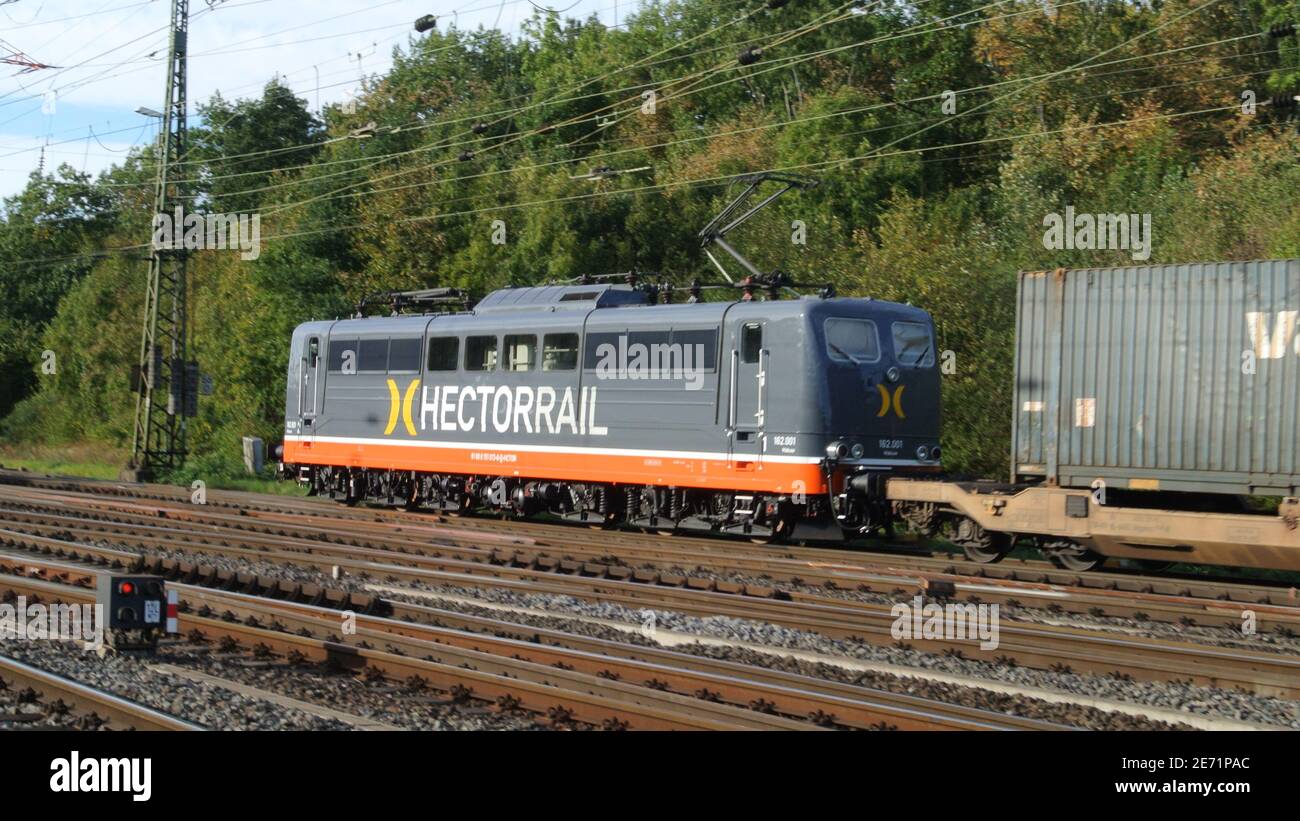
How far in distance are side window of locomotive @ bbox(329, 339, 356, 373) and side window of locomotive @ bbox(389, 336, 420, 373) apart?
4.13ft

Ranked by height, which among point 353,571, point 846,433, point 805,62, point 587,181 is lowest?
point 353,571

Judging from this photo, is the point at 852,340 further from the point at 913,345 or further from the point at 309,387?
the point at 309,387

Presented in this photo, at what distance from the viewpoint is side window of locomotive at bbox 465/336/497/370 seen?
22453mm

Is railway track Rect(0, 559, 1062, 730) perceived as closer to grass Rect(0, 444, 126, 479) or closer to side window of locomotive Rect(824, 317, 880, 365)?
side window of locomotive Rect(824, 317, 880, 365)

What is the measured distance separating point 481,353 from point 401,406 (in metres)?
2.49

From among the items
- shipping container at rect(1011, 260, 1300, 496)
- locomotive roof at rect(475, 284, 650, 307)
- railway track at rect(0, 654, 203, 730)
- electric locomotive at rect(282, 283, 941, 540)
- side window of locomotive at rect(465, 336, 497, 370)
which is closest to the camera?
railway track at rect(0, 654, 203, 730)

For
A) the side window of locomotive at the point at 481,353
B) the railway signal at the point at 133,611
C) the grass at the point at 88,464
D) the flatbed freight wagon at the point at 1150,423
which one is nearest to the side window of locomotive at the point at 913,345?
the flatbed freight wagon at the point at 1150,423

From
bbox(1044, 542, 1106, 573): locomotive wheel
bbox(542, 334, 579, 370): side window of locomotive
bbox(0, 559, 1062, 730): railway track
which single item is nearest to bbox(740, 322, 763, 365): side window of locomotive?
bbox(542, 334, 579, 370): side window of locomotive

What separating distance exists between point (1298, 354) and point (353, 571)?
1073 centimetres

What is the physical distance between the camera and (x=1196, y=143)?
1453 inches

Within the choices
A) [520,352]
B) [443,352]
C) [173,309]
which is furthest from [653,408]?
[173,309]
